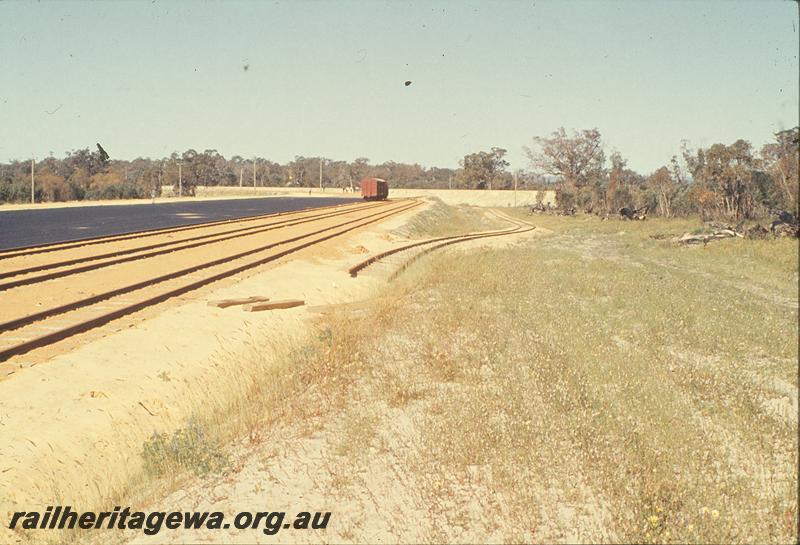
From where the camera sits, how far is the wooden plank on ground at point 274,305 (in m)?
11.8

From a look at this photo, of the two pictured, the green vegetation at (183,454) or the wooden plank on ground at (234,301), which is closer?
the green vegetation at (183,454)

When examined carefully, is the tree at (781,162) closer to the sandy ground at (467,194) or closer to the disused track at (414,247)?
the disused track at (414,247)

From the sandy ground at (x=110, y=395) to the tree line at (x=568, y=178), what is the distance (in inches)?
423

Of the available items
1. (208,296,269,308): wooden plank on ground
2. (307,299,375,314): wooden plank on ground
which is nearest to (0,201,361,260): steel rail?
(208,296,269,308): wooden plank on ground

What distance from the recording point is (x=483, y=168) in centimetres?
12769

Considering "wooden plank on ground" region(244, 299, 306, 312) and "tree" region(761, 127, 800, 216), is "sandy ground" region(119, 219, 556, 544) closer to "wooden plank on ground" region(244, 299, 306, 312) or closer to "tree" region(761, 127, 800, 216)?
"wooden plank on ground" region(244, 299, 306, 312)

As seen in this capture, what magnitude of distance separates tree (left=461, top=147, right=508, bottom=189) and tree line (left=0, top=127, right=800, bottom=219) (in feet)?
0.68

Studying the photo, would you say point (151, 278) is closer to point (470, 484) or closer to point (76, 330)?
point (76, 330)

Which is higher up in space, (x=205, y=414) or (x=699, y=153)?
(x=699, y=153)

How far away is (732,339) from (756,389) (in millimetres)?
2533

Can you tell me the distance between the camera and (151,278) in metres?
14.5

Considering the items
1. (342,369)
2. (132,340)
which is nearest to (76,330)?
(132,340)

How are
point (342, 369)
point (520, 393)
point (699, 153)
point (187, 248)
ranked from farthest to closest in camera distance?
point (699, 153) < point (187, 248) < point (342, 369) < point (520, 393)

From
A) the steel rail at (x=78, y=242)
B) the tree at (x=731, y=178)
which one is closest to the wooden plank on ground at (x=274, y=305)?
the steel rail at (x=78, y=242)
